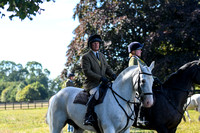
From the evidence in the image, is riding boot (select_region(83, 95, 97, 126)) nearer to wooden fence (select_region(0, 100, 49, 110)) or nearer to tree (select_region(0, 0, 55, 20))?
tree (select_region(0, 0, 55, 20))

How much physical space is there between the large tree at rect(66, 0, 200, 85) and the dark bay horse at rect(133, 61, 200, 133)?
810 cm

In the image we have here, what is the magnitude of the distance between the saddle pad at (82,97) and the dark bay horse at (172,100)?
2.08 metres

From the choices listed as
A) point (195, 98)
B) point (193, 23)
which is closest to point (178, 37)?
point (193, 23)

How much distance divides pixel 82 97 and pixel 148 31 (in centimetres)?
1216

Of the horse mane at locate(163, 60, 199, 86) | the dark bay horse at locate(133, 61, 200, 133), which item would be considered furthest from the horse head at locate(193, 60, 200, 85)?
the horse mane at locate(163, 60, 199, 86)

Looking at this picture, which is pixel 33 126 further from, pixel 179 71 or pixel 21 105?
pixel 21 105

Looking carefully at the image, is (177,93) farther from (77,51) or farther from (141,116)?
(77,51)

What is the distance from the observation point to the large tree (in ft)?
53.6

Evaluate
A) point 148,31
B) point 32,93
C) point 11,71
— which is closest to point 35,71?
point 11,71

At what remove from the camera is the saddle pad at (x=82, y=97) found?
21.6 feet

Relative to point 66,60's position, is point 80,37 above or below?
above

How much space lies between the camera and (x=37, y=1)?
1061cm

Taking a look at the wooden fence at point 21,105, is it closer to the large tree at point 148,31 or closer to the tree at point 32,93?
the tree at point 32,93

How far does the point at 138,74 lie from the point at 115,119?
3.46 feet
